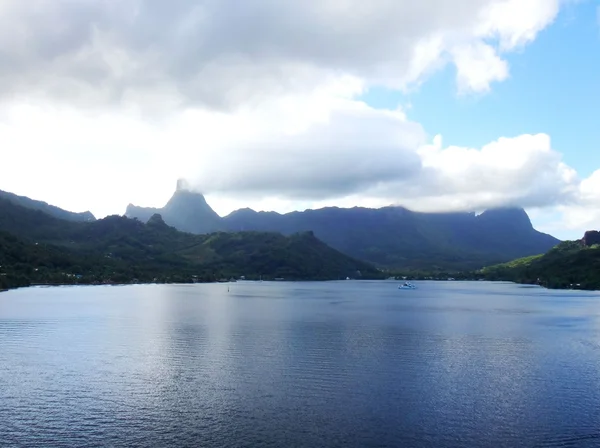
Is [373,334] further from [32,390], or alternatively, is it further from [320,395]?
[32,390]

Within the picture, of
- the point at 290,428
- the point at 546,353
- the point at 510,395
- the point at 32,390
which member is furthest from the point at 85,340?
the point at 546,353

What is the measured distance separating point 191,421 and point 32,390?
18.1 meters

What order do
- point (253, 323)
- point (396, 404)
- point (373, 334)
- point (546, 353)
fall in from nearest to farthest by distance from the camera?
point (396, 404)
point (546, 353)
point (373, 334)
point (253, 323)

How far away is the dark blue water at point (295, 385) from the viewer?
38.8 meters

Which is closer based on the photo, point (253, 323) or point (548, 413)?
point (548, 413)

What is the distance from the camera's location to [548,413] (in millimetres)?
44375

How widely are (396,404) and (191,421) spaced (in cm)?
1787

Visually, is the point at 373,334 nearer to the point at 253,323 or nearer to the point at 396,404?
the point at 253,323

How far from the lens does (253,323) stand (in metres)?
107

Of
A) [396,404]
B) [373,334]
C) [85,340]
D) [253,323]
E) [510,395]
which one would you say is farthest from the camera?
[253,323]

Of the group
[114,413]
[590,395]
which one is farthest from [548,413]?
[114,413]

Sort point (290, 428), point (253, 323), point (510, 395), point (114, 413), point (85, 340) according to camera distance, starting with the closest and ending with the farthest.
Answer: point (290, 428), point (114, 413), point (510, 395), point (85, 340), point (253, 323)

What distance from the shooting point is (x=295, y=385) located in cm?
5259

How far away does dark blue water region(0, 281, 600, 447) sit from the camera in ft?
127
